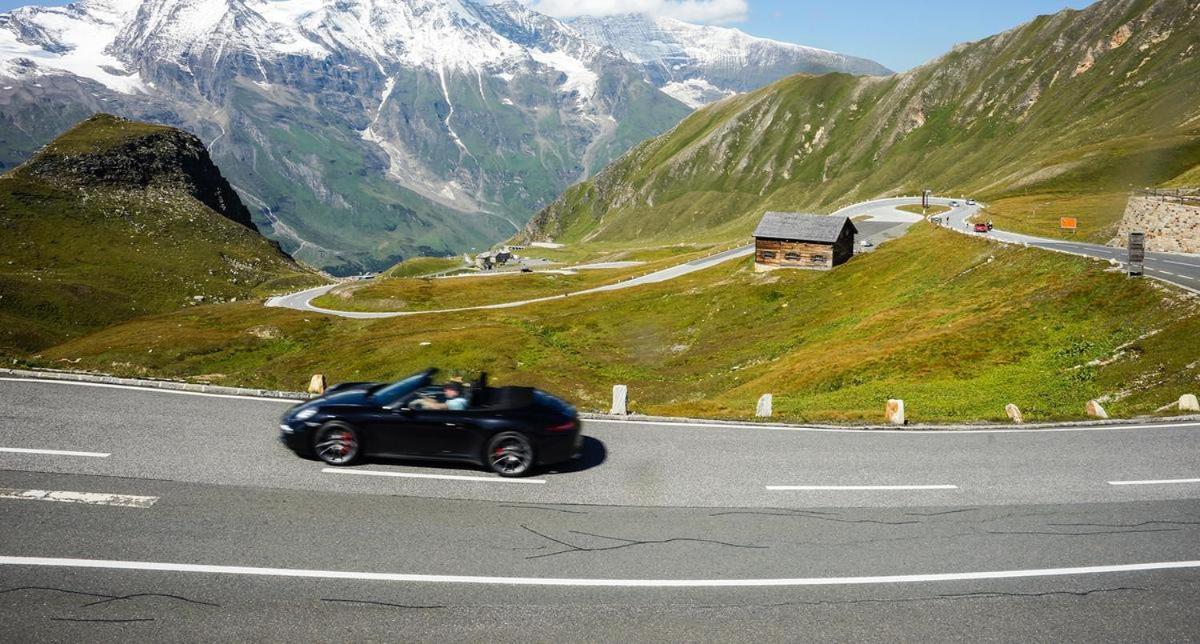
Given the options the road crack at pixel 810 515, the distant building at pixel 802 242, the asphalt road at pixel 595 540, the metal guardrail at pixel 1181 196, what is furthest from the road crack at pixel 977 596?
the distant building at pixel 802 242

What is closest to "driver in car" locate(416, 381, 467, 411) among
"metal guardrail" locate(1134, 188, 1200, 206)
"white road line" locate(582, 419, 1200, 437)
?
"white road line" locate(582, 419, 1200, 437)

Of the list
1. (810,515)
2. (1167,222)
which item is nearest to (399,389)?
(810,515)

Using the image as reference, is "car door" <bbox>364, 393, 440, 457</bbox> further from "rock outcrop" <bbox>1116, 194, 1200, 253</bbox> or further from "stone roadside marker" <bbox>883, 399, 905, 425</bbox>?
"rock outcrop" <bbox>1116, 194, 1200, 253</bbox>

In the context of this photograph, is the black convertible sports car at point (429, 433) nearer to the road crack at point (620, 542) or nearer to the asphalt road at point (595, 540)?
the asphalt road at point (595, 540)

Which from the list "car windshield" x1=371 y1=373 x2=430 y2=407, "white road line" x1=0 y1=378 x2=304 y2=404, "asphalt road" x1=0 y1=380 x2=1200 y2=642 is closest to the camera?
"asphalt road" x1=0 y1=380 x2=1200 y2=642

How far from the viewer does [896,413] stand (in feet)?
71.4

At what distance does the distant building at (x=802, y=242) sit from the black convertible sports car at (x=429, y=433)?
9088 centimetres

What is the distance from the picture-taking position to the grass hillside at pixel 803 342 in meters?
32.0

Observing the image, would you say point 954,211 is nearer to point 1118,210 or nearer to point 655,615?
point 1118,210

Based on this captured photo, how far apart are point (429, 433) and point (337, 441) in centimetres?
222

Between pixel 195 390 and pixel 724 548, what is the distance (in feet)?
57.2

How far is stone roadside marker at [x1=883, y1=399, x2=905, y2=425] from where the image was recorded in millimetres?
21641

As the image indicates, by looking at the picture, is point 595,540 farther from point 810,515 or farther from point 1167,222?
point 1167,222

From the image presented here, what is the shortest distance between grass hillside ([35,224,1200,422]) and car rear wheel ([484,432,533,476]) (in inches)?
163
